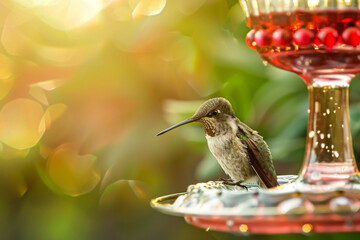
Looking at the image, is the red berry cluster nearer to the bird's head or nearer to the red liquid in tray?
the red liquid in tray

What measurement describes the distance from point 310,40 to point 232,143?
0.50m

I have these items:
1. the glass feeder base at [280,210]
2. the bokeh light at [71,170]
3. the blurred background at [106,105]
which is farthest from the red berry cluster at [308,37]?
the bokeh light at [71,170]

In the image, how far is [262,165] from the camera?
58.4 inches

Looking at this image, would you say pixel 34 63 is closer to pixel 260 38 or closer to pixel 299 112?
pixel 299 112

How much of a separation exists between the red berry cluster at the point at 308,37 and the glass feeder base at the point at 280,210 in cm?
23

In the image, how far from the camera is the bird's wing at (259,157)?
56.6 inches

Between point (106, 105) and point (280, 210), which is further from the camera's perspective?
point (106, 105)

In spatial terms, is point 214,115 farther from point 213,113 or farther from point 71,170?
point 71,170

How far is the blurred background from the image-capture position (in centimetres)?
254

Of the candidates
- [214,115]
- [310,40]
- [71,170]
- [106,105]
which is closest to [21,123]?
[71,170]

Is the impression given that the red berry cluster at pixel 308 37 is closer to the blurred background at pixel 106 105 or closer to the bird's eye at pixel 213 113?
the bird's eye at pixel 213 113

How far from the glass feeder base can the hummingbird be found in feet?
1.13

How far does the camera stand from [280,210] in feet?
3.38

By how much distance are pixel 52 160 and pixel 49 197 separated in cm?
23
